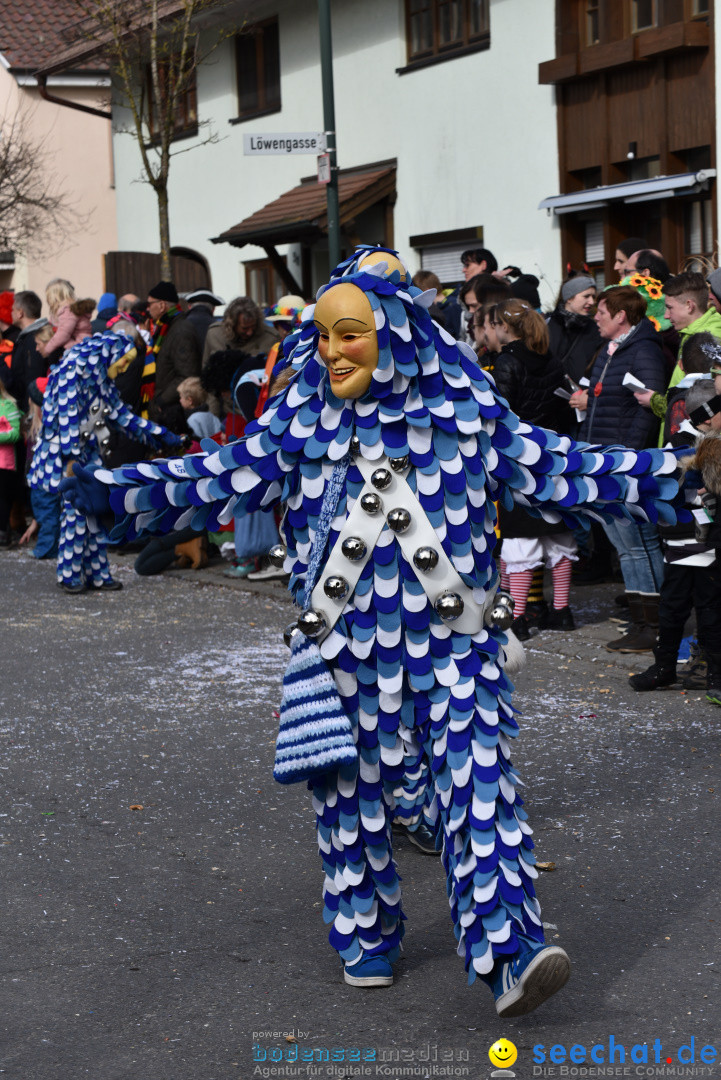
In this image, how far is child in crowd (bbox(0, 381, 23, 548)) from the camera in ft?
44.4

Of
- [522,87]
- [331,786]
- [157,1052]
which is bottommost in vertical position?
[157,1052]

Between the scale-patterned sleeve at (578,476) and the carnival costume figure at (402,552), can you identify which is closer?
the carnival costume figure at (402,552)

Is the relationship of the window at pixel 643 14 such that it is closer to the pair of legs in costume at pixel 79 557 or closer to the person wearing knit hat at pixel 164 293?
the person wearing knit hat at pixel 164 293

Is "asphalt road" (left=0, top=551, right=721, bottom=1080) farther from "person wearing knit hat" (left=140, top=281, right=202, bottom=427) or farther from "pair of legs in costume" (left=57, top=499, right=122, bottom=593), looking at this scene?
"person wearing knit hat" (left=140, top=281, right=202, bottom=427)

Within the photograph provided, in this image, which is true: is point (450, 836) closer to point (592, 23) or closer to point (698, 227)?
point (698, 227)

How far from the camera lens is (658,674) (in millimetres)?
7000

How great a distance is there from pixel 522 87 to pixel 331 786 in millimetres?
13815

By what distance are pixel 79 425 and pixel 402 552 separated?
719 cm

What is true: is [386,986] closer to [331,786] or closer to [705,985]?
[331,786]

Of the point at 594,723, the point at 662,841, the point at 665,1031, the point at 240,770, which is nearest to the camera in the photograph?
the point at 665,1031

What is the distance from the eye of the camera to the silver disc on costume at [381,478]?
3.76 meters

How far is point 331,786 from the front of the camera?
387 cm

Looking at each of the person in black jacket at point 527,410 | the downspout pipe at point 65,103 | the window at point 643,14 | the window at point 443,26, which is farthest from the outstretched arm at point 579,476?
the downspout pipe at point 65,103

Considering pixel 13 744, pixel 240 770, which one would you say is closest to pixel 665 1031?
pixel 240 770
